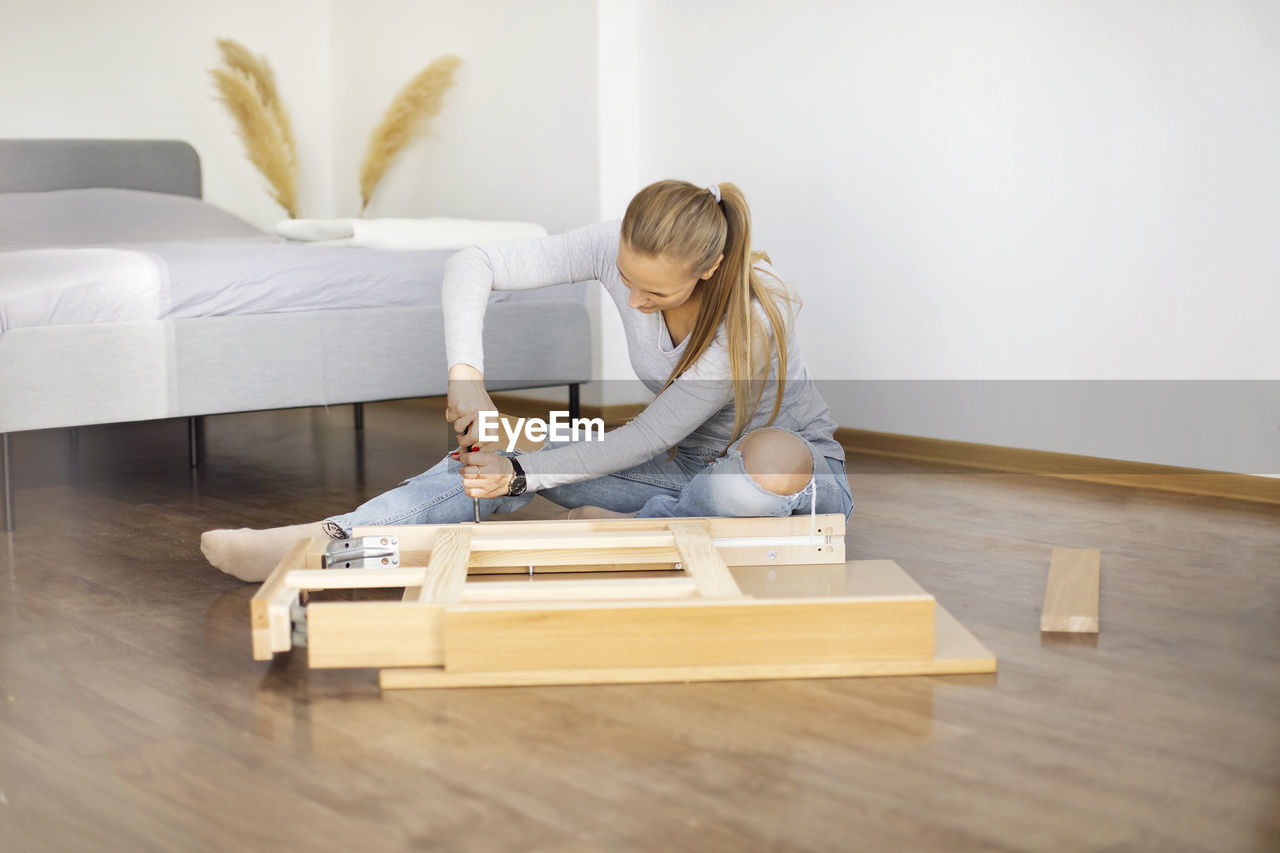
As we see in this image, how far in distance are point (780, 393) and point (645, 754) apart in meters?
0.76

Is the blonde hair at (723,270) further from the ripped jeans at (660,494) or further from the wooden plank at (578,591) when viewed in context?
the wooden plank at (578,591)

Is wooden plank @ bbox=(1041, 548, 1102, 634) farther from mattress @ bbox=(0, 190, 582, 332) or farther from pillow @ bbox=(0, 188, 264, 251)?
pillow @ bbox=(0, 188, 264, 251)

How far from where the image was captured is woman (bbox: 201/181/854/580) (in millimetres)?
1635

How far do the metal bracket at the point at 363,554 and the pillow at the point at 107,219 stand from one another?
1918mm

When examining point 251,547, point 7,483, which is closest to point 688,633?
point 251,547

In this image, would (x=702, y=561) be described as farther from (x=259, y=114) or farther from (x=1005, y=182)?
(x=259, y=114)

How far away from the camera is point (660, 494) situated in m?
1.99

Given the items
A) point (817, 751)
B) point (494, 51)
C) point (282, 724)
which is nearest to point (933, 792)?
point (817, 751)

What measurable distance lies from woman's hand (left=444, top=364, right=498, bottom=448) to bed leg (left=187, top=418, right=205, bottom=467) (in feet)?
4.72

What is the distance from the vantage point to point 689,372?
174 cm

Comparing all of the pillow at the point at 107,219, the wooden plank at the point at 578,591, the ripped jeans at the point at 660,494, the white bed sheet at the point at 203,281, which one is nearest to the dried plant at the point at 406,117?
the pillow at the point at 107,219

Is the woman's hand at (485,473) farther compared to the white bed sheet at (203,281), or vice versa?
the white bed sheet at (203,281)

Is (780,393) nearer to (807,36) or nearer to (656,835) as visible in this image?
(656,835)

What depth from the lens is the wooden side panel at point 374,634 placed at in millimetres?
1361
